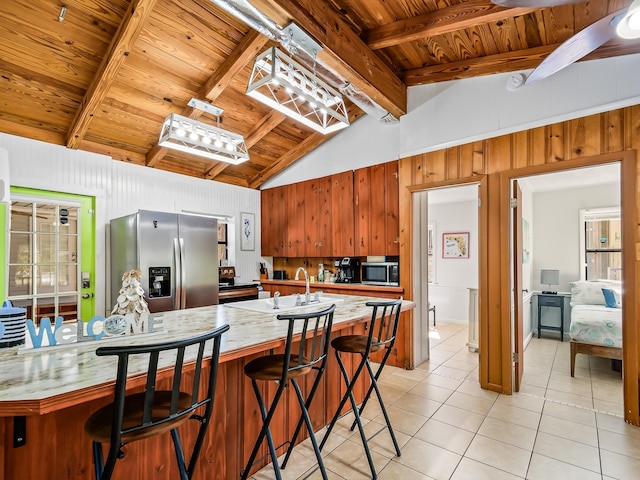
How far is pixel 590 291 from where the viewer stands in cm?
457

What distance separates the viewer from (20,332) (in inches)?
59.0

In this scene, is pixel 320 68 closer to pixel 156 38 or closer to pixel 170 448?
pixel 156 38

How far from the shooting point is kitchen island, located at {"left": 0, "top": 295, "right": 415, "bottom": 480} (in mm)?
1033

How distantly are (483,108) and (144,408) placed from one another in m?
3.52

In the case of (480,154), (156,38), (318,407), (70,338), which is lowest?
(318,407)

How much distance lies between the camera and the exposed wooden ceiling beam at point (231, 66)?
285 centimetres

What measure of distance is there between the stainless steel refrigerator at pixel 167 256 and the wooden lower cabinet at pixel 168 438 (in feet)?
6.80

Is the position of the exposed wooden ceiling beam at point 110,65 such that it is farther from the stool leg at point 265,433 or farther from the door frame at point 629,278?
the door frame at point 629,278

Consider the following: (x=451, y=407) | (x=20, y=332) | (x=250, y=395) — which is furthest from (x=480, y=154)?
(x=20, y=332)

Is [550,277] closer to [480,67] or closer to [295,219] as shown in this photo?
[480,67]

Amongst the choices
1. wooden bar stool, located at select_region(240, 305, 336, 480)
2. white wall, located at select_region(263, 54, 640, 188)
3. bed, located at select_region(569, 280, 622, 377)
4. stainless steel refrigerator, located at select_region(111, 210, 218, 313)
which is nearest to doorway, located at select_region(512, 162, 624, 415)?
bed, located at select_region(569, 280, 622, 377)

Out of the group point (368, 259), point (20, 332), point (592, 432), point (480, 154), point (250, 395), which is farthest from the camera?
point (368, 259)

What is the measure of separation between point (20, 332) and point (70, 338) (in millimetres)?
227

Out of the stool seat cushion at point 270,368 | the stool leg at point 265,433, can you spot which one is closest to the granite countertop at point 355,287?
the stool seat cushion at point 270,368
